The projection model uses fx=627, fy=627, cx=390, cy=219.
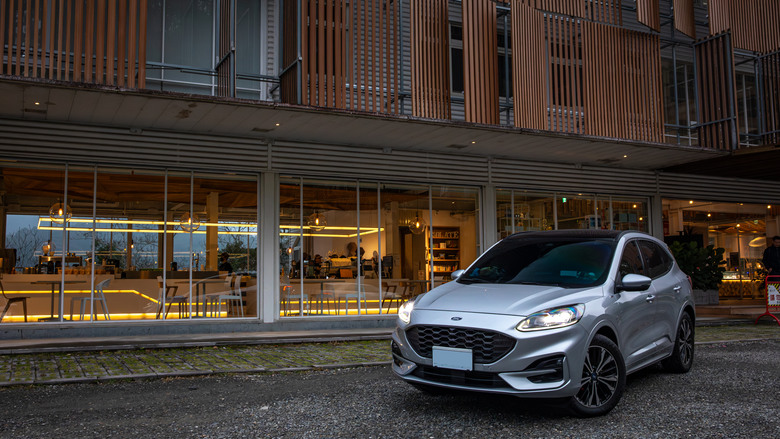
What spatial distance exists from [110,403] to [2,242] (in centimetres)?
657

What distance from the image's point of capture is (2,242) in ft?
36.4

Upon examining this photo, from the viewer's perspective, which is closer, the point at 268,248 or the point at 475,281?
the point at 475,281

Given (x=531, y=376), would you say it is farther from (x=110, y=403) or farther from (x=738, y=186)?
(x=738, y=186)

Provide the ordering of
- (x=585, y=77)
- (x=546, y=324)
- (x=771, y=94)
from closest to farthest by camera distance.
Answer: (x=546, y=324)
(x=585, y=77)
(x=771, y=94)

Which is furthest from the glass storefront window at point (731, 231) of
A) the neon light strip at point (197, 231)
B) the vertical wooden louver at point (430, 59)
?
the neon light strip at point (197, 231)

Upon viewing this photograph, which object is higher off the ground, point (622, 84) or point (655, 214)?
point (622, 84)

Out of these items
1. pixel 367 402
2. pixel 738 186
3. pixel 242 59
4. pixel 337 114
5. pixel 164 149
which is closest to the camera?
pixel 367 402

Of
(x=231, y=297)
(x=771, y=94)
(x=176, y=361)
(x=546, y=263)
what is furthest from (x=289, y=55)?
(x=771, y=94)

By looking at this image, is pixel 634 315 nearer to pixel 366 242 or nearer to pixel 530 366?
pixel 530 366

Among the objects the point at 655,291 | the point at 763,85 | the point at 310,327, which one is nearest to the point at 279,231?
the point at 310,327

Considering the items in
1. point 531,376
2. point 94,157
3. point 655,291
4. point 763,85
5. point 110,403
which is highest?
point 763,85

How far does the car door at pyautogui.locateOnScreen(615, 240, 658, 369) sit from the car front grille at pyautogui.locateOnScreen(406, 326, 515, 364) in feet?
4.37

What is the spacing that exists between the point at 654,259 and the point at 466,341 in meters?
3.12

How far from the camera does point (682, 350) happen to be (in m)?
7.23
